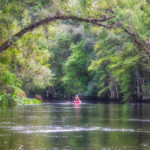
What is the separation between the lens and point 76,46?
76.2m

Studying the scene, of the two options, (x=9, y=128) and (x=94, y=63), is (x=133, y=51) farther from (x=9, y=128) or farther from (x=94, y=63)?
(x=9, y=128)

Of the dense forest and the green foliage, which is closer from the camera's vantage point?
the dense forest

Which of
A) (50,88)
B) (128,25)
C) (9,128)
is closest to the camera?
(9,128)

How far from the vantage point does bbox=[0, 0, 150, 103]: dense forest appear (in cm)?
1917

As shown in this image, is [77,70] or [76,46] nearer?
[76,46]

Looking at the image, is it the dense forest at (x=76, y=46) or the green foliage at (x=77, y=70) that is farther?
the green foliage at (x=77, y=70)

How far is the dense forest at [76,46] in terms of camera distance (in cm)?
1917

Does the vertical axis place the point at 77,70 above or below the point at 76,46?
below

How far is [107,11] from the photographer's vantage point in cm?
2070

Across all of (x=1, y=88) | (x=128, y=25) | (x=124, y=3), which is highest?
(x=124, y=3)

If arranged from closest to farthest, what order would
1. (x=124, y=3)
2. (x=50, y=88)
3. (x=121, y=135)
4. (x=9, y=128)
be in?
(x=121, y=135)
(x=9, y=128)
(x=124, y=3)
(x=50, y=88)

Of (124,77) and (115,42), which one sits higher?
(115,42)

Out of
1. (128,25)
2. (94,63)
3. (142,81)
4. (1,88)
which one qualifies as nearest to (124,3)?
(128,25)

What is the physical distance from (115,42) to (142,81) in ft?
23.2
